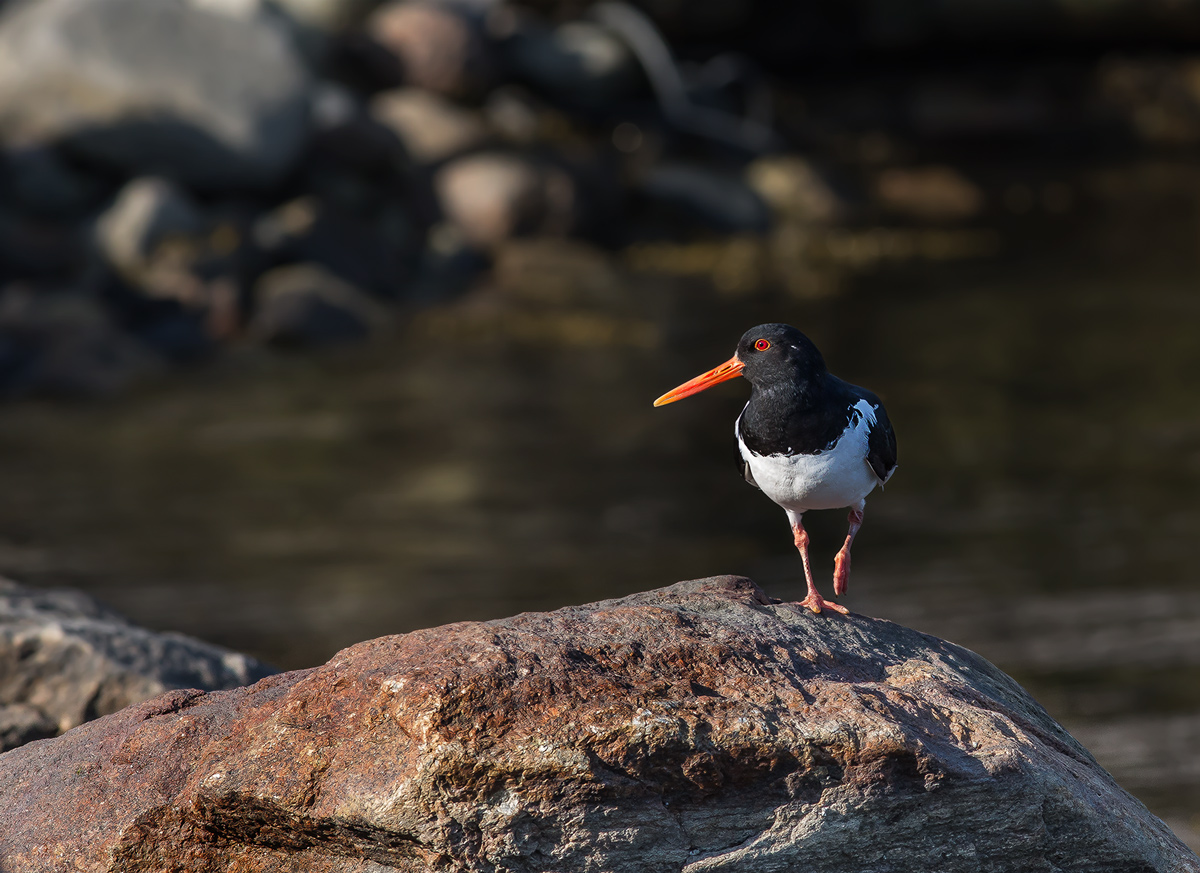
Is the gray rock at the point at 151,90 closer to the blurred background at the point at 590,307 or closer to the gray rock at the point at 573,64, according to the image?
the blurred background at the point at 590,307

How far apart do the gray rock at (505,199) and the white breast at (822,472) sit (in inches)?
752

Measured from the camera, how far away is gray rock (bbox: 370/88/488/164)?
82.7 ft

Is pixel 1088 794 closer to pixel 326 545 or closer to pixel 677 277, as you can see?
pixel 326 545

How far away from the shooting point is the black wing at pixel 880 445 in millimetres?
5055

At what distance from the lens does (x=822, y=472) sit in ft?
16.0

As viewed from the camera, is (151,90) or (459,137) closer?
(151,90)

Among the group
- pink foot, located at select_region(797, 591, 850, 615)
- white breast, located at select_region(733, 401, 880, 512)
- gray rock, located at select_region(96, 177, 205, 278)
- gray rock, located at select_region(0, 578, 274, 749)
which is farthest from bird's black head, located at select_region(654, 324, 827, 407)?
gray rock, located at select_region(96, 177, 205, 278)

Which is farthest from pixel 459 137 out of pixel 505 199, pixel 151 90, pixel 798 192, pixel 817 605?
pixel 817 605

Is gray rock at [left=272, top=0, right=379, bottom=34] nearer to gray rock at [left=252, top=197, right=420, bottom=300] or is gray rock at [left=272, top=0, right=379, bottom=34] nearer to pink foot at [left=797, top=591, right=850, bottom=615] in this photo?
gray rock at [left=252, top=197, right=420, bottom=300]

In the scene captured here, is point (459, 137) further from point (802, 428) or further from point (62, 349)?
point (802, 428)

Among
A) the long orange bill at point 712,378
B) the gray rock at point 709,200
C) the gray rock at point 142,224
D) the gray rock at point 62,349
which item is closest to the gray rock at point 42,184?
the gray rock at point 142,224

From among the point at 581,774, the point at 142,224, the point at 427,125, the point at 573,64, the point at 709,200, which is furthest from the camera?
the point at 573,64

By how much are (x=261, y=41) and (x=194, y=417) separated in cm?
913

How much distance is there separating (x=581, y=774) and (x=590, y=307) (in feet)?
59.2
